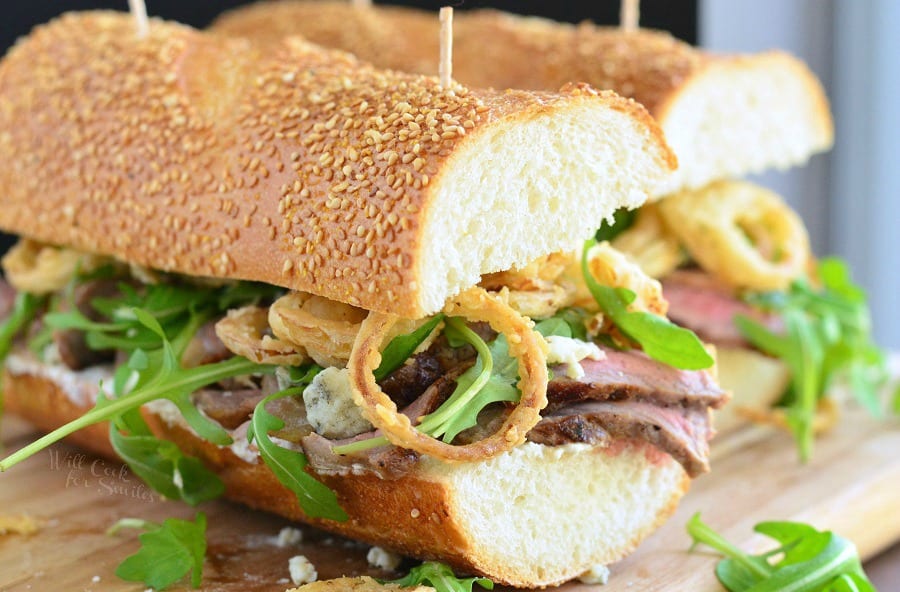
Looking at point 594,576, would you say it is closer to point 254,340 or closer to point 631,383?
point 631,383

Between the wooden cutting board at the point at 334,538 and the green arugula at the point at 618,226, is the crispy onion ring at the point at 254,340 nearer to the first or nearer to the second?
the wooden cutting board at the point at 334,538

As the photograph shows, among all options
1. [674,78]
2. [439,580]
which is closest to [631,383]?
[439,580]

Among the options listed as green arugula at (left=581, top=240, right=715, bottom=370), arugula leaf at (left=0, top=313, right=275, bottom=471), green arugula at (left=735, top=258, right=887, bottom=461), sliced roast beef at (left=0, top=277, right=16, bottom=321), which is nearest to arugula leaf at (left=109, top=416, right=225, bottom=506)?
arugula leaf at (left=0, top=313, right=275, bottom=471)

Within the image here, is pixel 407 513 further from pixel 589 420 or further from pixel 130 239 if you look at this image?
pixel 130 239

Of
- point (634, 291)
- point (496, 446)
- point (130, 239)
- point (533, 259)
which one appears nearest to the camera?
point (496, 446)

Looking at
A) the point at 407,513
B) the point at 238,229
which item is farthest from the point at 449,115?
the point at 407,513
